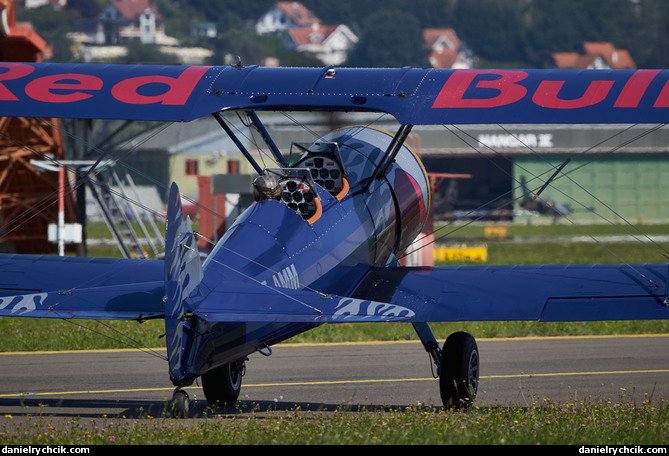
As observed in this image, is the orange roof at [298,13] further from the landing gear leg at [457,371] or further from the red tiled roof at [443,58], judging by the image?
the landing gear leg at [457,371]

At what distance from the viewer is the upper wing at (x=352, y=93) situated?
1141 centimetres

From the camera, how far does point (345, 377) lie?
44.4ft

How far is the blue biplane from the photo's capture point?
29.8ft

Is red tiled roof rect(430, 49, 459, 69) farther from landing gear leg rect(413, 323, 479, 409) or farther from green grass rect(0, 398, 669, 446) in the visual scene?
green grass rect(0, 398, 669, 446)

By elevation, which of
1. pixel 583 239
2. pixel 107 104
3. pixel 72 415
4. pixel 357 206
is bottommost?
pixel 583 239

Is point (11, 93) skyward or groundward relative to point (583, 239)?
skyward

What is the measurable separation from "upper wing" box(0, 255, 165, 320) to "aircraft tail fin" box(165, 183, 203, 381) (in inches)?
29.4

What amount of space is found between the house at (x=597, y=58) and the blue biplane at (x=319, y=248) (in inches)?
4498

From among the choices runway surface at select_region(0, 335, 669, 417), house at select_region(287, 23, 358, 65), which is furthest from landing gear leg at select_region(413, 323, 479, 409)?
house at select_region(287, 23, 358, 65)

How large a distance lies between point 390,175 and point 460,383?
319cm

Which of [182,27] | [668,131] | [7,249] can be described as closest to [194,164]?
[668,131]

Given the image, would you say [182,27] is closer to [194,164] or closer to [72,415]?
[194,164]

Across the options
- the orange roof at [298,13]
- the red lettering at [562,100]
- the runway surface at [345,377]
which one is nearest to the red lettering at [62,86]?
the runway surface at [345,377]

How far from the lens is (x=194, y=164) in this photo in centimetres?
7275
